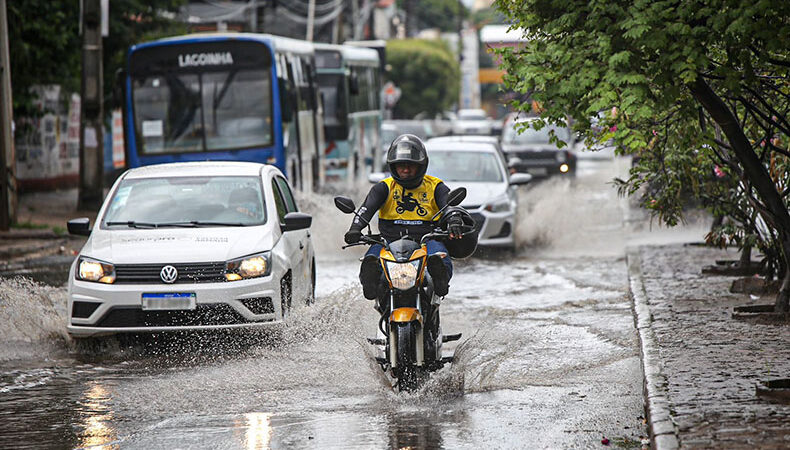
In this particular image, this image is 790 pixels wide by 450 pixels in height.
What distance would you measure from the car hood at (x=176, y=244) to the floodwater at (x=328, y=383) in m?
0.70

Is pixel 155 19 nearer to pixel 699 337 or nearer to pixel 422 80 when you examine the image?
pixel 699 337

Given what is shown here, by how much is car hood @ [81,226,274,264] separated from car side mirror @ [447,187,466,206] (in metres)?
2.65

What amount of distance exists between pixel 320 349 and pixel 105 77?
65.8ft

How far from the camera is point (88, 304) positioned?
407 inches

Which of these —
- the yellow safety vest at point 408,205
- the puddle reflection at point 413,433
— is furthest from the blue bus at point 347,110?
the puddle reflection at point 413,433

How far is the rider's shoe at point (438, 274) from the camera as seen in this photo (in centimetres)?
838

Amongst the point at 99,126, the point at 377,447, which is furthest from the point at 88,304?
the point at 99,126

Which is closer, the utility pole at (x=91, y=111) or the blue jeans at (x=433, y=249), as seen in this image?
the blue jeans at (x=433, y=249)

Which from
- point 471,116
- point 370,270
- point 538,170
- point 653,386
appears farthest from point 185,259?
point 471,116

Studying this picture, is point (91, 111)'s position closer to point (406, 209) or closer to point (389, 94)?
point (406, 209)

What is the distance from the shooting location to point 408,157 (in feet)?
28.1

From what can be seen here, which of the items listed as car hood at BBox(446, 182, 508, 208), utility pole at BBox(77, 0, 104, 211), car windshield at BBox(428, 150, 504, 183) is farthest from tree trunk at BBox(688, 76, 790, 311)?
utility pole at BBox(77, 0, 104, 211)

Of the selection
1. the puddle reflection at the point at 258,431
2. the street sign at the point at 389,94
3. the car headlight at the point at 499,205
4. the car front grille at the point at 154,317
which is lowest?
the puddle reflection at the point at 258,431

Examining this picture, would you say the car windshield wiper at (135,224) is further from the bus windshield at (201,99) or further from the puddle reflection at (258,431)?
the bus windshield at (201,99)
